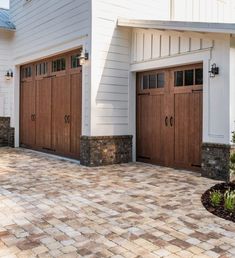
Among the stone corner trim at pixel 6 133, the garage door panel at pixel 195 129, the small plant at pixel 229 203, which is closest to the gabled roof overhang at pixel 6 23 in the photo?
the stone corner trim at pixel 6 133

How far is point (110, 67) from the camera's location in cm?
745

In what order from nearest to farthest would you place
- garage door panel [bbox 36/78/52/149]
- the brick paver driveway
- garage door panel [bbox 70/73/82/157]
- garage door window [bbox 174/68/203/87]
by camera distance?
the brick paver driveway → garage door window [bbox 174/68/203/87] → garage door panel [bbox 70/73/82/157] → garage door panel [bbox 36/78/52/149]

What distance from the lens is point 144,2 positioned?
26.7 feet

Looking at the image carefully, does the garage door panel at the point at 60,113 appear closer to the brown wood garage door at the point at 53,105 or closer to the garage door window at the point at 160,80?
the brown wood garage door at the point at 53,105

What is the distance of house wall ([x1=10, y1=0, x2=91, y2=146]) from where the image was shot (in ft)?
24.1

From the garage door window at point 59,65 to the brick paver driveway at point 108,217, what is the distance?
329 cm

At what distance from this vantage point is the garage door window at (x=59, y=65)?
28.1 ft

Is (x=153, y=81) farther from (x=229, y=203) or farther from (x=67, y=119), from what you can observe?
(x=229, y=203)

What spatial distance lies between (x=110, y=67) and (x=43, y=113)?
2903mm

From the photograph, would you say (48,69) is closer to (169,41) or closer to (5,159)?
(5,159)

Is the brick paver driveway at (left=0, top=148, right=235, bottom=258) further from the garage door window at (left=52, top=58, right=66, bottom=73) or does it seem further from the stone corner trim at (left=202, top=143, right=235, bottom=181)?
the garage door window at (left=52, top=58, right=66, bottom=73)

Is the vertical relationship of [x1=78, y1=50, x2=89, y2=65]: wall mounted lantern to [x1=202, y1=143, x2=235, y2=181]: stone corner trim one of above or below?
above

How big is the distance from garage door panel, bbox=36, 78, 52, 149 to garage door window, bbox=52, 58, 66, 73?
40 centimetres

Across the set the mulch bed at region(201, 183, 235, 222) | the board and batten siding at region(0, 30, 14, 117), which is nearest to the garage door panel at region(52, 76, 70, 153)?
the board and batten siding at region(0, 30, 14, 117)
